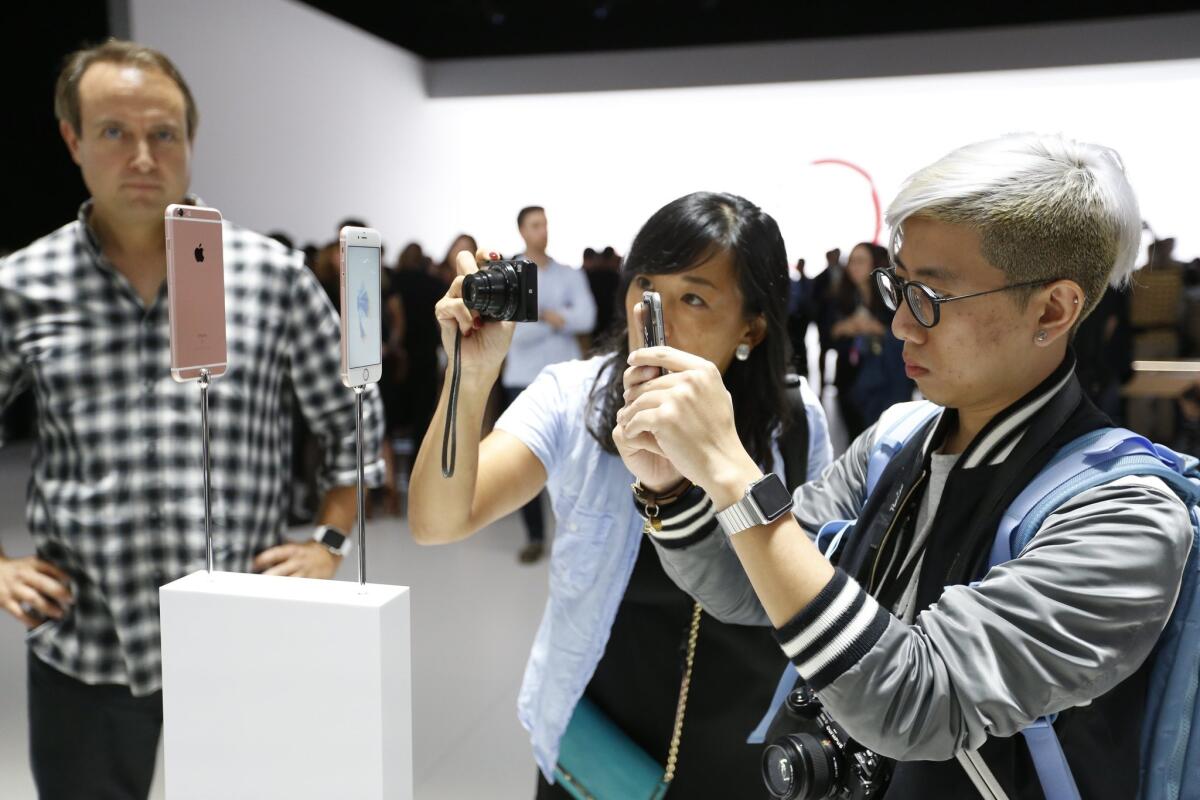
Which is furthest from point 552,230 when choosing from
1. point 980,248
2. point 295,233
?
point 980,248

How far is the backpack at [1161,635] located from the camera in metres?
0.88

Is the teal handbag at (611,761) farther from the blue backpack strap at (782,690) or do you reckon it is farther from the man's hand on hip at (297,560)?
the man's hand on hip at (297,560)

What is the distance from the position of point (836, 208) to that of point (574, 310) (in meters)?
3.22

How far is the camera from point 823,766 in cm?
101

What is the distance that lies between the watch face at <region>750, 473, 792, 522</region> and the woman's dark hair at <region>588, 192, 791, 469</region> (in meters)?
0.61

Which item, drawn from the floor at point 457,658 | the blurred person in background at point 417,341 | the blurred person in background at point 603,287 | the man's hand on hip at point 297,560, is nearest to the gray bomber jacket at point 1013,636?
the man's hand on hip at point 297,560

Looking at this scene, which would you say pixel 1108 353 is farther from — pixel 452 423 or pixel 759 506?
pixel 759 506

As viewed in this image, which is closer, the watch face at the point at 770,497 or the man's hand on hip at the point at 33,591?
the watch face at the point at 770,497

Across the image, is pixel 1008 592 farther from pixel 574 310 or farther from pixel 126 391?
pixel 574 310

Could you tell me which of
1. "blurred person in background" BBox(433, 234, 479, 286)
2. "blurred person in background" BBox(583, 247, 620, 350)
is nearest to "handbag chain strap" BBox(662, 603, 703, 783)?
"blurred person in background" BBox(433, 234, 479, 286)

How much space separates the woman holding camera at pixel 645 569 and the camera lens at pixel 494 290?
273mm

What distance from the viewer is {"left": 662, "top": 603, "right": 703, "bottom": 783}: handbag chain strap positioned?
4.61 ft

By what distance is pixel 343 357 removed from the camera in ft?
2.82

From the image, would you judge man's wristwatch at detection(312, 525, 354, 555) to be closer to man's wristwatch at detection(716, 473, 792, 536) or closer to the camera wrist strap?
the camera wrist strap
